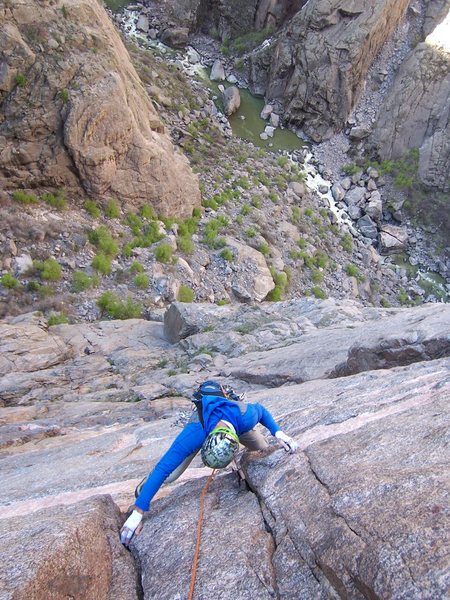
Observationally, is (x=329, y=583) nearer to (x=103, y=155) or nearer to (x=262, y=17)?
(x=103, y=155)

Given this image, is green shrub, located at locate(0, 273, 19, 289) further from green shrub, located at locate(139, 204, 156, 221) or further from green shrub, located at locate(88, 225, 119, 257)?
green shrub, located at locate(139, 204, 156, 221)

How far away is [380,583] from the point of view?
335 cm

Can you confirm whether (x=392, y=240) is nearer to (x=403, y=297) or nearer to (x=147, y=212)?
(x=403, y=297)

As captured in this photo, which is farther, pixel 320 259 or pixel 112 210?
pixel 320 259

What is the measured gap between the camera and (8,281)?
57.0ft

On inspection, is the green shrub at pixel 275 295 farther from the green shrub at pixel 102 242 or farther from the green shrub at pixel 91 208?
the green shrub at pixel 91 208

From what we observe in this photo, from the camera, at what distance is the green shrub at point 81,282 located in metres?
18.7

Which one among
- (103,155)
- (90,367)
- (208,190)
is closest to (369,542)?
(90,367)

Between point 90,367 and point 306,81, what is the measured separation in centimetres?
3086

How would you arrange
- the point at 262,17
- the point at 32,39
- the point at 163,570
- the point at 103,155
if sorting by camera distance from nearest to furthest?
the point at 163,570
the point at 32,39
the point at 103,155
the point at 262,17

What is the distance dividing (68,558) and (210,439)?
163 cm

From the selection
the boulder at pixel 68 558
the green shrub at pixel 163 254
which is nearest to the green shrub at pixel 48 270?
the green shrub at pixel 163 254

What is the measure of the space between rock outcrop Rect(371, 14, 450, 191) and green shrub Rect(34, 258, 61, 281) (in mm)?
27541

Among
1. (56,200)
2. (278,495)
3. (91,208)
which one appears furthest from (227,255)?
(278,495)
